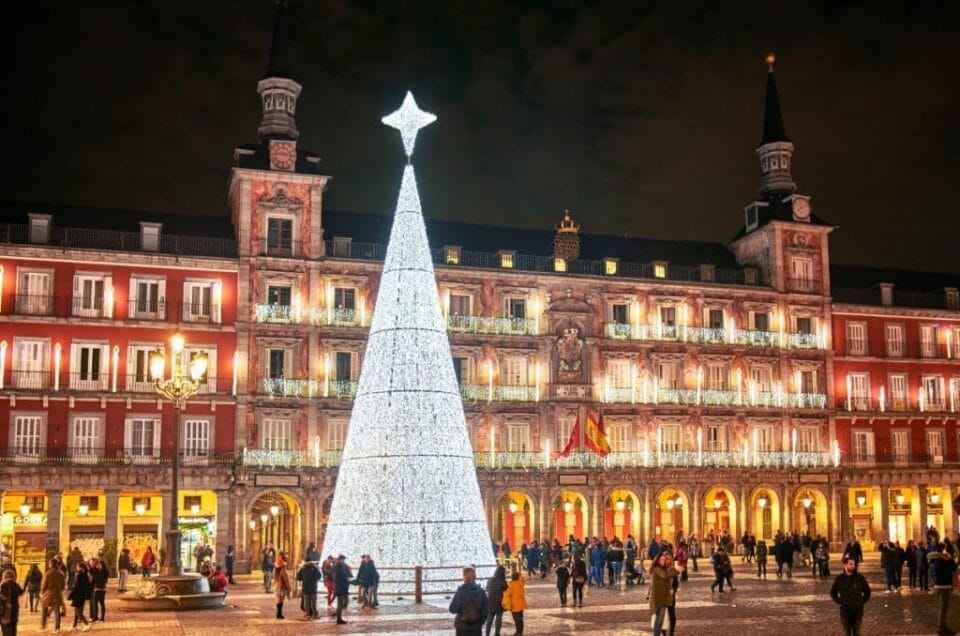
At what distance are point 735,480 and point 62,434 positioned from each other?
32369mm

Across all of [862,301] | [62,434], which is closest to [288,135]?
[62,434]

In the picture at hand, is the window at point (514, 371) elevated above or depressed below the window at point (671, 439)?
above

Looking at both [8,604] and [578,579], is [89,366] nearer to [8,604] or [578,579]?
[578,579]

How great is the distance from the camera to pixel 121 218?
2137 inches

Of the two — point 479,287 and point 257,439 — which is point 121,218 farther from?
point 479,287

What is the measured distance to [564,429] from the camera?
2226 inches

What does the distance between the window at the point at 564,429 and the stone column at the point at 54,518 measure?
2280cm

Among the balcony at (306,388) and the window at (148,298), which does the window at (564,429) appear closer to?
the balcony at (306,388)

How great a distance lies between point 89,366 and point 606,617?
3095 cm

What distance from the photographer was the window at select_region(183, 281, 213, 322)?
51.5m

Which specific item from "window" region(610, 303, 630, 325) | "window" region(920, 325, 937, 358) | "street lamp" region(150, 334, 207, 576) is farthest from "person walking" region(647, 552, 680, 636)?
"window" region(920, 325, 937, 358)

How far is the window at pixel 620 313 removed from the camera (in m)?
59.1

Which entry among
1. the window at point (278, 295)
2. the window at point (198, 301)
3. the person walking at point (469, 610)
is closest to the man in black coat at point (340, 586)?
the person walking at point (469, 610)

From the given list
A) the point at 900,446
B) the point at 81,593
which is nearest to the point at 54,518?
the point at 81,593
